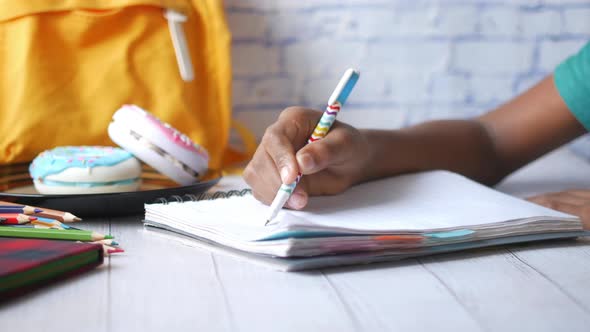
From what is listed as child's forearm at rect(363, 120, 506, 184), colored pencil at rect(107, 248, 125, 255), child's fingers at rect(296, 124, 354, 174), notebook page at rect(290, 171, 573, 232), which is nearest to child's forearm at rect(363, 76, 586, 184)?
child's forearm at rect(363, 120, 506, 184)

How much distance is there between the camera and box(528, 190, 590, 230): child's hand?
2.68 ft

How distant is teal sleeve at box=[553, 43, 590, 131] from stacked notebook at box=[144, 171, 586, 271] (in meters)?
0.32

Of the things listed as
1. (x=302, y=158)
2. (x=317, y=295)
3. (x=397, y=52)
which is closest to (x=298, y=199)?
(x=302, y=158)

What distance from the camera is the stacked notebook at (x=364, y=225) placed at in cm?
62

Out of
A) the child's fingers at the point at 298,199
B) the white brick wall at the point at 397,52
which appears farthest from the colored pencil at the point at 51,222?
the white brick wall at the point at 397,52

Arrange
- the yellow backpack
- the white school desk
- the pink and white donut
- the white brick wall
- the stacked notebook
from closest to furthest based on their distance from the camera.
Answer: the white school desk → the stacked notebook → the pink and white donut → the yellow backpack → the white brick wall

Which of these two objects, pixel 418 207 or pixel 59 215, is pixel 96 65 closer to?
pixel 59 215

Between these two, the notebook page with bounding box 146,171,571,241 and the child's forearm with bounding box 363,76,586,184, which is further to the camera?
the child's forearm with bounding box 363,76,586,184

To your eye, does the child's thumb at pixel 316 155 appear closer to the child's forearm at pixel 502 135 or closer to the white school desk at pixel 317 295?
the white school desk at pixel 317 295

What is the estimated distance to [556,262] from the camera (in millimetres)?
679

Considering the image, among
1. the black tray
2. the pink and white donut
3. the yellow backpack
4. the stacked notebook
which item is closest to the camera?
the stacked notebook

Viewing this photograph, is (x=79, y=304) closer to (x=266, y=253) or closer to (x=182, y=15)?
(x=266, y=253)

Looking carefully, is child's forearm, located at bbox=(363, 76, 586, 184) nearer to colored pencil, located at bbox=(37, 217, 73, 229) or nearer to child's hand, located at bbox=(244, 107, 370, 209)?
child's hand, located at bbox=(244, 107, 370, 209)

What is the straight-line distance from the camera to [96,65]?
3.46 feet
